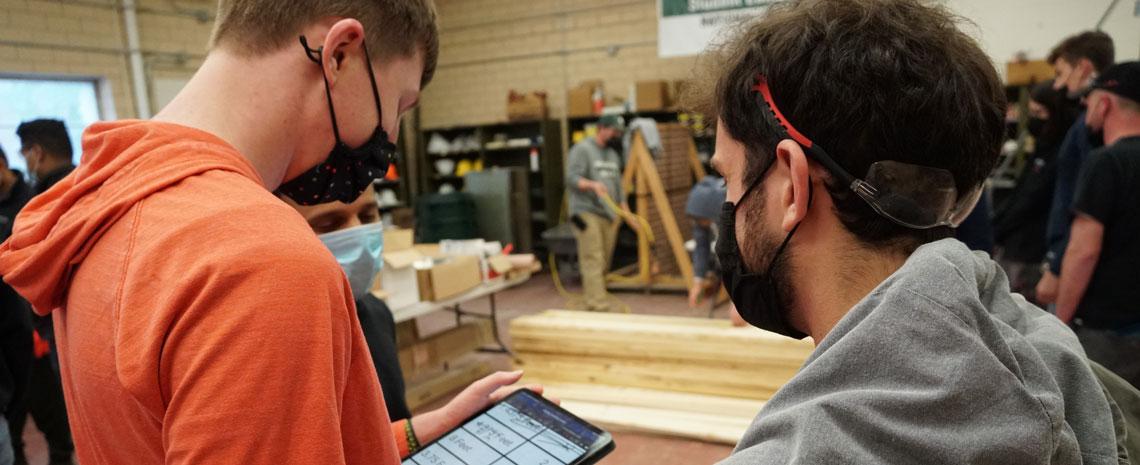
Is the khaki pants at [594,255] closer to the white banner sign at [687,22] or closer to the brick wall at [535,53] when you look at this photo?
the white banner sign at [687,22]

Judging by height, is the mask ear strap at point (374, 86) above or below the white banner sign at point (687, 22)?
below

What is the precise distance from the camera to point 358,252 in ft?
7.30

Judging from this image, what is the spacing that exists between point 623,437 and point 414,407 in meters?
1.68

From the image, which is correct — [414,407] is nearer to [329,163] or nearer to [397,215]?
[329,163]

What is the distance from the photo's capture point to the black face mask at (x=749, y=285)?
3.29ft

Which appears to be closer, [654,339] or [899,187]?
[899,187]

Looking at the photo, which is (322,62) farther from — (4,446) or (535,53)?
(535,53)

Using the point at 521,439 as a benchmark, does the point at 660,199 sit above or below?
below

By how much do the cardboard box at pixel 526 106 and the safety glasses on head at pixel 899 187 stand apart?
8.29 metres

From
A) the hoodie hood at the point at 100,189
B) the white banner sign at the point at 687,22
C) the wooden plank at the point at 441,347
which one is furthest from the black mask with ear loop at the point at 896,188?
the white banner sign at the point at 687,22

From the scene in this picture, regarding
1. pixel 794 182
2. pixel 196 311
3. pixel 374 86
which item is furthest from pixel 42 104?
pixel 794 182

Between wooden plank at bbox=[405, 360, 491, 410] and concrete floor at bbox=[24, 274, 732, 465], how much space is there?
0.08 m

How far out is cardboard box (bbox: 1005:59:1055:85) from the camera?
640 centimetres

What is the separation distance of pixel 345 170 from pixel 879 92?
84cm
